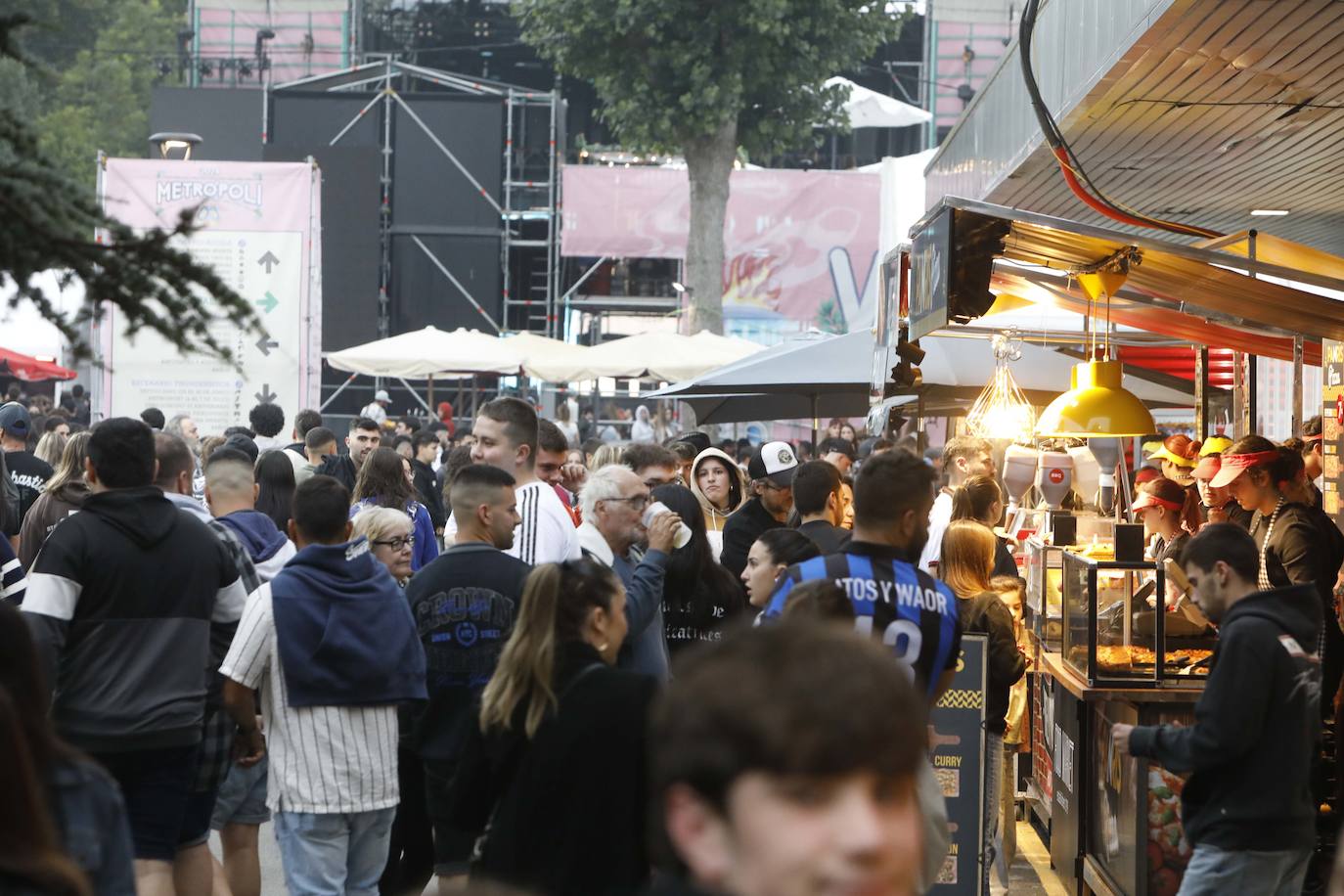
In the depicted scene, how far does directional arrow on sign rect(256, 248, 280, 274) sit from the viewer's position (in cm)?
1544

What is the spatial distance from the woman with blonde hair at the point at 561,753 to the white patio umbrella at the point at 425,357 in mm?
15725

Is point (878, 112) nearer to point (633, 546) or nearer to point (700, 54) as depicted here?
point (700, 54)

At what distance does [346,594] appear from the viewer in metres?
5.44

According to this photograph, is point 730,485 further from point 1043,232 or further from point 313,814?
point 313,814

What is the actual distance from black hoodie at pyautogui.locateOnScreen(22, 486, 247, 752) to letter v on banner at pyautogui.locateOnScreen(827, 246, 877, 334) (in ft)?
84.0

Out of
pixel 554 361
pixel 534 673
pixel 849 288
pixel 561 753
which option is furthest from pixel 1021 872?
pixel 849 288

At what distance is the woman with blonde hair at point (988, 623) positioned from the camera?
693 cm

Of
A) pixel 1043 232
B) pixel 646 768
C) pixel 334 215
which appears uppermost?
pixel 334 215

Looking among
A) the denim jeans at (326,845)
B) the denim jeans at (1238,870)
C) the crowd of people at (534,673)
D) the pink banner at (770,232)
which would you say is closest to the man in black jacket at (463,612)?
the crowd of people at (534,673)

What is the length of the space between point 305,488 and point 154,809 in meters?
1.16

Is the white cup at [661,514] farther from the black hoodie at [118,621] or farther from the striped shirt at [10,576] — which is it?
the striped shirt at [10,576]

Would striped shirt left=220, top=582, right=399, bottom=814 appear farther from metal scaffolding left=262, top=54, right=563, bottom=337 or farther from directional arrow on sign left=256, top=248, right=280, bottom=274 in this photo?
metal scaffolding left=262, top=54, right=563, bottom=337

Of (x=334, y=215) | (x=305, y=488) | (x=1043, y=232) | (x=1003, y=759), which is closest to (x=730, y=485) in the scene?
(x=1003, y=759)

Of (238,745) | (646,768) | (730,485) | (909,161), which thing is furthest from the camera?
(909,161)
